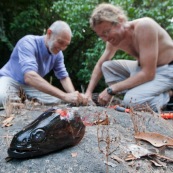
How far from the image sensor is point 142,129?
1.84 metres

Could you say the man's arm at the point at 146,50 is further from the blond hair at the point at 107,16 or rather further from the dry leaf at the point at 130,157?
the dry leaf at the point at 130,157

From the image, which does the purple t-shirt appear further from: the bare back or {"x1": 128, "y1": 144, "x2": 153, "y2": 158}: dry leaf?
{"x1": 128, "y1": 144, "x2": 153, "y2": 158}: dry leaf

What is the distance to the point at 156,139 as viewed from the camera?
1.61 meters

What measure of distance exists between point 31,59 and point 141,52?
1126 millimetres

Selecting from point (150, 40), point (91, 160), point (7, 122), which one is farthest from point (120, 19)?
point (91, 160)

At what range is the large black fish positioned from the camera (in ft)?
4.16

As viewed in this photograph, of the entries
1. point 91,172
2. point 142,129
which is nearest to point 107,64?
point 142,129

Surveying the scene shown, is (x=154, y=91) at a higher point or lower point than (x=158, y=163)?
lower

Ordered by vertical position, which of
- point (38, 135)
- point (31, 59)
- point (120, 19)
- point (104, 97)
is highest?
point (120, 19)

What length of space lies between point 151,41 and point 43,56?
1.20 m

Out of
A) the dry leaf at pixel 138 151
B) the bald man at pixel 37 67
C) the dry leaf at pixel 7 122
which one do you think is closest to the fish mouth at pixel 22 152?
the dry leaf at pixel 138 151

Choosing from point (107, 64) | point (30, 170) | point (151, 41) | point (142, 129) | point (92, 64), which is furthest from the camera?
point (92, 64)

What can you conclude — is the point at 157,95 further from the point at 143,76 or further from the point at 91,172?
the point at 91,172

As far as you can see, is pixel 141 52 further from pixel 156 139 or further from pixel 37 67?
pixel 156 139
